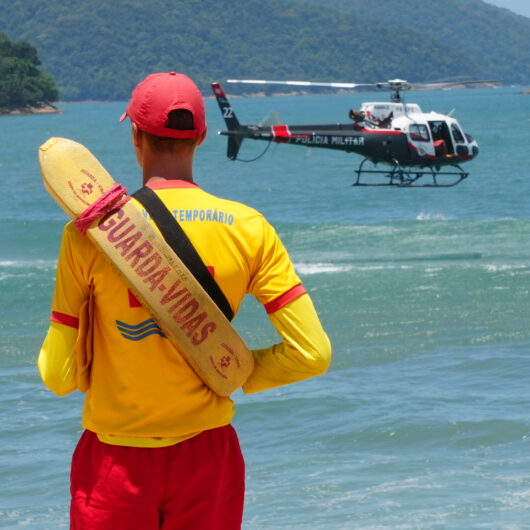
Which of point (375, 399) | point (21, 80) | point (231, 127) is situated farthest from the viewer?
point (21, 80)

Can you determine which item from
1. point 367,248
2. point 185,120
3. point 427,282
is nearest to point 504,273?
point 427,282

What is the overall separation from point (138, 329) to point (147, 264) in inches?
6.9

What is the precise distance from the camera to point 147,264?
257 cm

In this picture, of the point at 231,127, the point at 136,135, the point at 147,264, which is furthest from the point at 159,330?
the point at 231,127

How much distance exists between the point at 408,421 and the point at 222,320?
21.1ft

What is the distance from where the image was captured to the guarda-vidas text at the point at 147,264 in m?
2.56

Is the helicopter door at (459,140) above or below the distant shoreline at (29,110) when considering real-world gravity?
above

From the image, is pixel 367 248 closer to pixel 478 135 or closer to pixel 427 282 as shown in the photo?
pixel 427 282

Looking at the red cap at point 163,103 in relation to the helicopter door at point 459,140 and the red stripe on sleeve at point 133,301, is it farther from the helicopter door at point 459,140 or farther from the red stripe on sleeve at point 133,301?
the helicopter door at point 459,140

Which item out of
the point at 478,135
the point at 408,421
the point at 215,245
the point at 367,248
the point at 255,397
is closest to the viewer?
the point at 215,245

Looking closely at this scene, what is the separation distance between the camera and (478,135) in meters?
80.2

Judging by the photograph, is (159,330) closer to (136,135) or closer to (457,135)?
(136,135)

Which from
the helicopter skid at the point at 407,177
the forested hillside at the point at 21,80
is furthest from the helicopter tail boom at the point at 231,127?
the forested hillside at the point at 21,80

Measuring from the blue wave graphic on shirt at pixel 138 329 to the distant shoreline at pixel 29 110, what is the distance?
6286 inches
